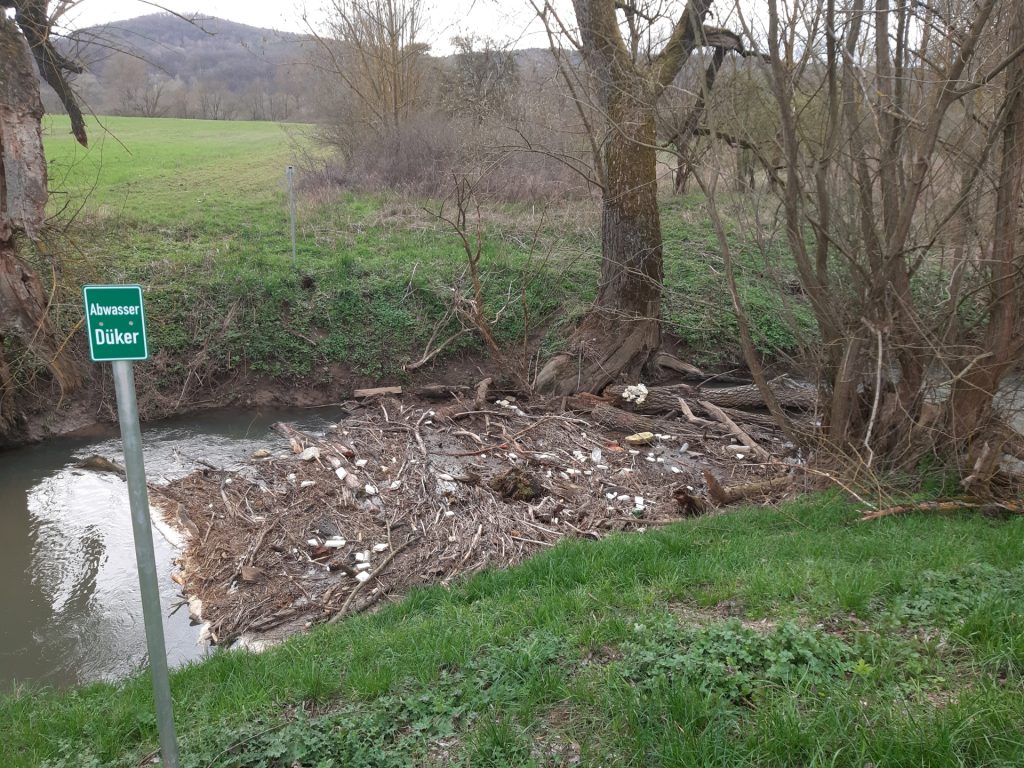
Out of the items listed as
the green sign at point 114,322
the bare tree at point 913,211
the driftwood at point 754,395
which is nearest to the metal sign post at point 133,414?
the green sign at point 114,322

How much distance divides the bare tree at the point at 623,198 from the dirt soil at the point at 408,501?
118 centimetres

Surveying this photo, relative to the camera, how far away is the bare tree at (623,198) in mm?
10617

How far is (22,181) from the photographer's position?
1013 centimetres

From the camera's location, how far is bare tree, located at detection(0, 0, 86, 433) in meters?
9.83

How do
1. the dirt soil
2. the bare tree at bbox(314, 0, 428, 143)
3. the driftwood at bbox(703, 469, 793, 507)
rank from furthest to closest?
1. the bare tree at bbox(314, 0, 428, 143)
2. the driftwood at bbox(703, 469, 793, 507)
3. the dirt soil

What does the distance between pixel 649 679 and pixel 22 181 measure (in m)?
10.5

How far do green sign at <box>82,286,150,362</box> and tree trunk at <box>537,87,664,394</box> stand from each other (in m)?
9.06

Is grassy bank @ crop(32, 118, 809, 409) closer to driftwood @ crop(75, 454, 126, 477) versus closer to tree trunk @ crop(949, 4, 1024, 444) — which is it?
driftwood @ crop(75, 454, 126, 477)

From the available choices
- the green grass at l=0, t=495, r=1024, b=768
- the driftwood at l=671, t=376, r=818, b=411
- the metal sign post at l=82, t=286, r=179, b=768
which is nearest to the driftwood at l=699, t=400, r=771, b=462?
the driftwood at l=671, t=376, r=818, b=411

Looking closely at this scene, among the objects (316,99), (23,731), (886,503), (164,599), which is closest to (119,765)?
(23,731)

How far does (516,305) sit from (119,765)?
11.6 meters

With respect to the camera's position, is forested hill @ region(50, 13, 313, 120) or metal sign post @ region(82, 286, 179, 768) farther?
forested hill @ region(50, 13, 313, 120)

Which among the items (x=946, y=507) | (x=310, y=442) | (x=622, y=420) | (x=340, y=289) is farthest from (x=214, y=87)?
(x=946, y=507)

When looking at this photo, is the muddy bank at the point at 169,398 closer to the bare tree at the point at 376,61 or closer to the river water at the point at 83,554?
the river water at the point at 83,554
